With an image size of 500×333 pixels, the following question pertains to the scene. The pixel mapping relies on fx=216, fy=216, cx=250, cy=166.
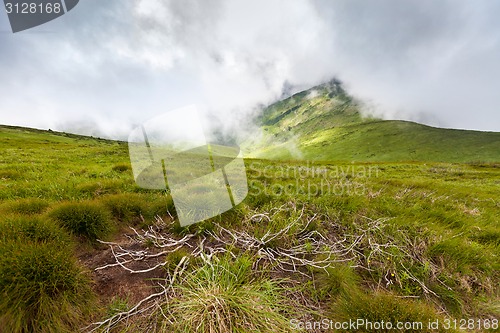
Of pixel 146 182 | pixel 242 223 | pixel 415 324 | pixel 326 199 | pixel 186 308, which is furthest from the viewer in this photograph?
pixel 146 182

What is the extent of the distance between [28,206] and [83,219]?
1733mm

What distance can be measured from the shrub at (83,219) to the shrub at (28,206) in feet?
3.19

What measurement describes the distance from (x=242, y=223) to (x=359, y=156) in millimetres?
144561

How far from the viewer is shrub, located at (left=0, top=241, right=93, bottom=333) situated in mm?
2357

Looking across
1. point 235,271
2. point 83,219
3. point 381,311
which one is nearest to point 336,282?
point 381,311

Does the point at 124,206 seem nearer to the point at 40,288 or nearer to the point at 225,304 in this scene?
the point at 40,288

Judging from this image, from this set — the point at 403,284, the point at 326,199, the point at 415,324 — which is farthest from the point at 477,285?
the point at 326,199

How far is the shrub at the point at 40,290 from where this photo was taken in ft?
7.73

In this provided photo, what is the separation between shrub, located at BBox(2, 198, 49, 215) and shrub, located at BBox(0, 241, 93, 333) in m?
2.11

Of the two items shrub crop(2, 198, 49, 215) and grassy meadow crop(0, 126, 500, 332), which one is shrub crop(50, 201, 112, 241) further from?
shrub crop(2, 198, 49, 215)

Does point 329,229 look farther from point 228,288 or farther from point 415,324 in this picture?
point 228,288

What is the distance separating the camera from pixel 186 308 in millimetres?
2727

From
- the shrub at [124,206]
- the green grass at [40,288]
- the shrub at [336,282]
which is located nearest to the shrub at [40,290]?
the green grass at [40,288]

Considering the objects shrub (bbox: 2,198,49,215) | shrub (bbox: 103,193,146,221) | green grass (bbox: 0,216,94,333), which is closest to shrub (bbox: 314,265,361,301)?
green grass (bbox: 0,216,94,333)
